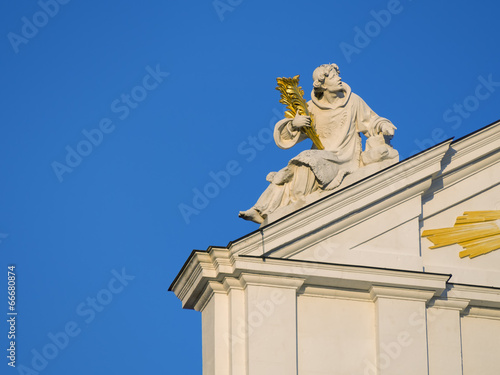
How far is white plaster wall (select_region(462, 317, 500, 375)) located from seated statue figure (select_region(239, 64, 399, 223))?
255 cm

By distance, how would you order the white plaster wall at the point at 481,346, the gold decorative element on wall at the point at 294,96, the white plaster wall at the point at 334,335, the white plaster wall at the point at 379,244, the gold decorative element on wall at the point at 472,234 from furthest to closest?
the gold decorative element on wall at the point at 294,96, the gold decorative element on wall at the point at 472,234, the white plaster wall at the point at 481,346, the white plaster wall at the point at 379,244, the white plaster wall at the point at 334,335

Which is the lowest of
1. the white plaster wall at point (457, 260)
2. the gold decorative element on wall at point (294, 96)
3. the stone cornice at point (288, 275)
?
the stone cornice at point (288, 275)

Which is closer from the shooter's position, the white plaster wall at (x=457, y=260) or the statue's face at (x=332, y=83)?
the white plaster wall at (x=457, y=260)

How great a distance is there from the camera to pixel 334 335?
2234 centimetres

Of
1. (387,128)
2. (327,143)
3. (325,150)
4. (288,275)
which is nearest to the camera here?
(288,275)

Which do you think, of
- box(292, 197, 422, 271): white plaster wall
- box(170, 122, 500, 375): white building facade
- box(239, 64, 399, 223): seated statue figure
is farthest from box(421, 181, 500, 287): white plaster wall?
box(239, 64, 399, 223): seated statue figure

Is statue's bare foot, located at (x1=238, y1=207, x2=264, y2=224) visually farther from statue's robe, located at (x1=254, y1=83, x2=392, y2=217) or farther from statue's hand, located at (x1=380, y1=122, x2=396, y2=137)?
statue's hand, located at (x1=380, y1=122, x2=396, y2=137)

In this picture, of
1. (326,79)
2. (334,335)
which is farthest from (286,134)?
(334,335)

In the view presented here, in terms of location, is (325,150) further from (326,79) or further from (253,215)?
(253,215)

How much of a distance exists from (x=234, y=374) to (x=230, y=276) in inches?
52.3

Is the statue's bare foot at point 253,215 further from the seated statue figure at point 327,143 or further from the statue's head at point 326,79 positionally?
the statue's head at point 326,79

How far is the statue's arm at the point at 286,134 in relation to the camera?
23.9 m

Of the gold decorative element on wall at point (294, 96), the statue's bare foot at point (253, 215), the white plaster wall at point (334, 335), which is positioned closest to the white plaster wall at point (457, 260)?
the white plaster wall at point (334, 335)

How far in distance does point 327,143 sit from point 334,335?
2934 millimetres
